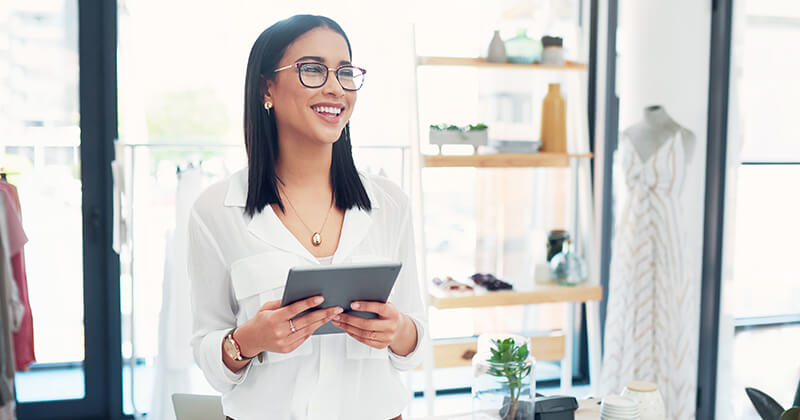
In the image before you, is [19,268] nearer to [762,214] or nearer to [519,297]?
[519,297]

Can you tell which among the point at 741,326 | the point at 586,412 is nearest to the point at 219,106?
the point at 586,412

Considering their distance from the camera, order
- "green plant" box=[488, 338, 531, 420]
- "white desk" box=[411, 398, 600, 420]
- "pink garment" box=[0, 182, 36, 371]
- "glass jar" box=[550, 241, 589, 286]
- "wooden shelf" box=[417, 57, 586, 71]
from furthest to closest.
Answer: "glass jar" box=[550, 241, 589, 286]
"wooden shelf" box=[417, 57, 586, 71]
"pink garment" box=[0, 182, 36, 371]
"white desk" box=[411, 398, 600, 420]
"green plant" box=[488, 338, 531, 420]

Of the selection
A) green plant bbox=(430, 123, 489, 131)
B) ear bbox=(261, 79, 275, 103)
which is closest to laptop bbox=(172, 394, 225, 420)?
ear bbox=(261, 79, 275, 103)

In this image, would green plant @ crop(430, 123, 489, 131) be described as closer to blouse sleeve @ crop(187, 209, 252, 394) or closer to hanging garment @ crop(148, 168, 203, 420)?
hanging garment @ crop(148, 168, 203, 420)

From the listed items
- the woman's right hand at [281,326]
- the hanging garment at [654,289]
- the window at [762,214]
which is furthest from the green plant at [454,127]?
the woman's right hand at [281,326]

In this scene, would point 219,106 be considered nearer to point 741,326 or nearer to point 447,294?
point 447,294

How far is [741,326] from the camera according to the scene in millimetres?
3389

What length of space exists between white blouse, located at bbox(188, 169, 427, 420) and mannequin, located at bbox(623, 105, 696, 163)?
6.77 ft

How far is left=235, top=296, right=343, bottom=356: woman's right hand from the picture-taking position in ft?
3.99

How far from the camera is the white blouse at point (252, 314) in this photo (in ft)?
4.33

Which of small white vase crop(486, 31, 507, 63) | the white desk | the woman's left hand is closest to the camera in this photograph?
the woman's left hand

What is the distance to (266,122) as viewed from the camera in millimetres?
1393

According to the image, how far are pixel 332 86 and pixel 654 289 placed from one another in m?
2.28

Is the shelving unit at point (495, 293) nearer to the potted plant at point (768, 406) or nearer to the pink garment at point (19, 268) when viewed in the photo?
the pink garment at point (19, 268)
